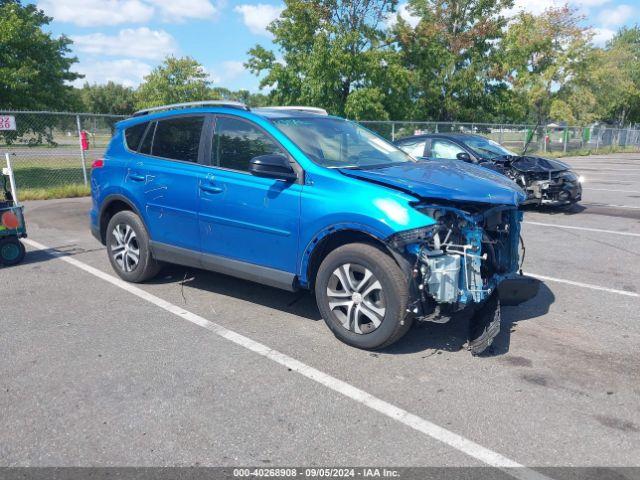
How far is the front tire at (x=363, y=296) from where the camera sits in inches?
148

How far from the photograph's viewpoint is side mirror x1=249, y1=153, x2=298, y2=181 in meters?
4.15

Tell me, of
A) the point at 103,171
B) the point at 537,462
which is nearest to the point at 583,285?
the point at 537,462

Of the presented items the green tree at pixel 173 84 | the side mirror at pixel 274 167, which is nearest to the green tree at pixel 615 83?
the green tree at pixel 173 84

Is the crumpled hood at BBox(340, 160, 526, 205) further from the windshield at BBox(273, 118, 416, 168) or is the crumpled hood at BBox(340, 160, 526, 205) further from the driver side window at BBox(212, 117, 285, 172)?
the driver side window at BBox(212, 117, 285, 172)

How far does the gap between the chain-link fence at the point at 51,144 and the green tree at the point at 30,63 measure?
149 centimetres

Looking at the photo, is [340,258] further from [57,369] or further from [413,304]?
[57,369]

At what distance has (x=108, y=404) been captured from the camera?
10.7 feet

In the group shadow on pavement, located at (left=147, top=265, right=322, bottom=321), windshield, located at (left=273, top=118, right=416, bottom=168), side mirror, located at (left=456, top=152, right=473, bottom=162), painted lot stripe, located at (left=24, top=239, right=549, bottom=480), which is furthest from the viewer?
side mirror, located at (left=456, top=152, right=473, bottom=162)

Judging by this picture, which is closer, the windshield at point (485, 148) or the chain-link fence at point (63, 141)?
the windshield at point (485, 148)

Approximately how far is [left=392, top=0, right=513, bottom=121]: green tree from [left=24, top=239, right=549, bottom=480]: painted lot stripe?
26.4 m

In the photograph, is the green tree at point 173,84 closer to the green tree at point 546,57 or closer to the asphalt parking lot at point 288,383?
the green tree at point 546,57

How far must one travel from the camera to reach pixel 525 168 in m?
9.99

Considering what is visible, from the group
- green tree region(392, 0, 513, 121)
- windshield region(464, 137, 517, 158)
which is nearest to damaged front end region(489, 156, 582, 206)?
windshield region(464, 137, 517, 158)

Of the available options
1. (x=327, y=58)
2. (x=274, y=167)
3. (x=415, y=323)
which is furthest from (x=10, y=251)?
(x=327, y=58)
